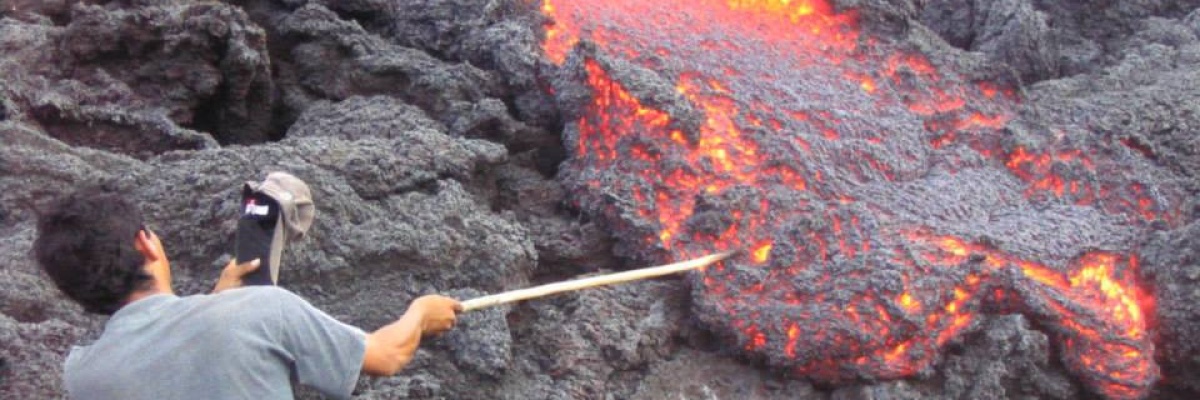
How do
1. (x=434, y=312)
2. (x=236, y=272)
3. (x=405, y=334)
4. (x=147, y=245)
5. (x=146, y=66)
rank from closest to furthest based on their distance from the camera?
1. (x=147, y=245)
2. (x=405, y=334)
3. (x=434, y=312)
4. (x=236, y=272)
5. (x=146, y=66)

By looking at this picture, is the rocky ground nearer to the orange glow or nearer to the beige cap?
the beige cap

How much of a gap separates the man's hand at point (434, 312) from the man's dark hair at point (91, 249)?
0.72 meters

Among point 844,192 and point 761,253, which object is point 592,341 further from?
point 844,192

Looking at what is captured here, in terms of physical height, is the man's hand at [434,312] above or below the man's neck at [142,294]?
below

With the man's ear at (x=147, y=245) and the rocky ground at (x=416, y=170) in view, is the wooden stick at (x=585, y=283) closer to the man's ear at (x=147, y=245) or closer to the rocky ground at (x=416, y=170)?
the rocky ground at (x=416, y=170)

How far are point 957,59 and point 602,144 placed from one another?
184 cm

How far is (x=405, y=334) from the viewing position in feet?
8.45

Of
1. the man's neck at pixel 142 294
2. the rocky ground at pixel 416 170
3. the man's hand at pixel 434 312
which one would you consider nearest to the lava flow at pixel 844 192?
the rocky ground at pixel 416 170

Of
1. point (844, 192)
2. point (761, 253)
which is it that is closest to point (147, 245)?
point (761, 253)

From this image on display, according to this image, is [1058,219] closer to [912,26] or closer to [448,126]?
[912,26]

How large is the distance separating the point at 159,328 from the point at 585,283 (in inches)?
58.8

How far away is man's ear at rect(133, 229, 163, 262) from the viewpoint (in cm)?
222

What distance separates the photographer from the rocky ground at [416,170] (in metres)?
3.38

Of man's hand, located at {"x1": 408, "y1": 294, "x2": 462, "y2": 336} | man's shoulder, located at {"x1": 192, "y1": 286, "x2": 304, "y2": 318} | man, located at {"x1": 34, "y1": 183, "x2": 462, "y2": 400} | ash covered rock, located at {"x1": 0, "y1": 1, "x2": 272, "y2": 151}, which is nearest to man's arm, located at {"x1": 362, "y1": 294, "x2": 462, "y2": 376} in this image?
man's hand, located at {"x1": 408, "y1": 294, "x2": 462, "y2": 336}
